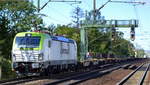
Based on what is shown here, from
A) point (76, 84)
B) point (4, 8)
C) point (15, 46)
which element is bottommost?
point (76, 84)

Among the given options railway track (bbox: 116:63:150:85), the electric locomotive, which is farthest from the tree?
the electric locomotive

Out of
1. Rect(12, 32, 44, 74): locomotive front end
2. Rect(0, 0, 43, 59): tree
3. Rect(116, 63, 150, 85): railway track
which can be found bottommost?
Rect(116, 63, 150, 85): railway track

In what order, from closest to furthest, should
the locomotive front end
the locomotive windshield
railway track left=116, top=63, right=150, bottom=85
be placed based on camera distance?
railway track left=116, top=63, right=150, bottom=85, the locomotive front end, the locomotive windshield

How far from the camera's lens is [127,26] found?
233 feet

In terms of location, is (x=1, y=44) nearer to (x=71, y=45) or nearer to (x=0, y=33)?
(x=0, y=33)

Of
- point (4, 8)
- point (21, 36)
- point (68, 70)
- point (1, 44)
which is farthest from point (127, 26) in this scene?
point (21, 36)

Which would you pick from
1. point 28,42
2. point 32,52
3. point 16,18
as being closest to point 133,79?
point 32,52

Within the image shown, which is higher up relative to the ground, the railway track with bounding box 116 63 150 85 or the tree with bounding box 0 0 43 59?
the tree with bounding box 0 0 43 59

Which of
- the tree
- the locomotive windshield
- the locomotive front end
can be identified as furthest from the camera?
the tree

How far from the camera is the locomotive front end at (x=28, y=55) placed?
101ft

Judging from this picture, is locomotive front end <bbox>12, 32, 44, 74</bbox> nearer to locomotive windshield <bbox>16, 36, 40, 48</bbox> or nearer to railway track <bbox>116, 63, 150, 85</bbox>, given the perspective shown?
locomotive windshield <bbox>16, 36, 40, 48</bbox>

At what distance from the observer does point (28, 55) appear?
31062mm

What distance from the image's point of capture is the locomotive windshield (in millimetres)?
31288

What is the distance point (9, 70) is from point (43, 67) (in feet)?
24.3
